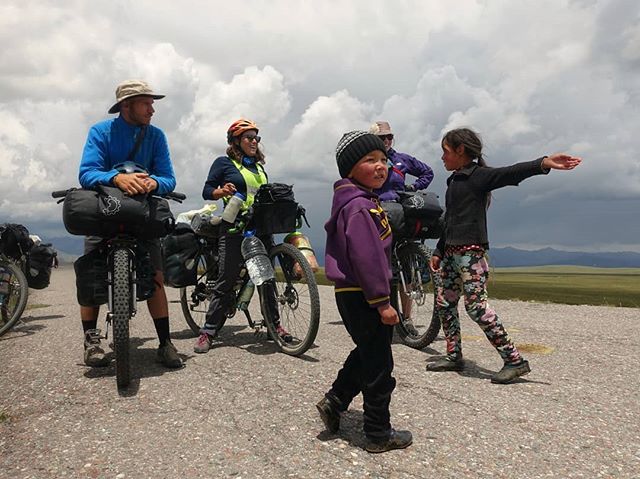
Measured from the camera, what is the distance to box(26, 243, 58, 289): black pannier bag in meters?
7.75

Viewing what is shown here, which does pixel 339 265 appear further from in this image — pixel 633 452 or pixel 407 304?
pixel 407 304

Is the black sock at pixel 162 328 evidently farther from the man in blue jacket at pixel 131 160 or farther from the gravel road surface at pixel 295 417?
the gravel road surface at pixel 295 417

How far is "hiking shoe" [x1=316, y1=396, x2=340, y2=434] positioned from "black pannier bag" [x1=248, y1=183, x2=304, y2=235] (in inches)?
111

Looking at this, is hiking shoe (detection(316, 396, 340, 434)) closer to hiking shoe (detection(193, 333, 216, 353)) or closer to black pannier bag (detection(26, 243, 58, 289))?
hiking shoe (detection(193, 333, 216, 353))

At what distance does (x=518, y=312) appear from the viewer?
8883mm

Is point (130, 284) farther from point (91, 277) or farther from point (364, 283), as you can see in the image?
point (364, 283)

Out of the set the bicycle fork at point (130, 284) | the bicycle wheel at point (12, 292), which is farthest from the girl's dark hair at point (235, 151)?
the bicycle wheel at point (12, 292)

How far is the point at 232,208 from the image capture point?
5.54m

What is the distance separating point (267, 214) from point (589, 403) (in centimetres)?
367

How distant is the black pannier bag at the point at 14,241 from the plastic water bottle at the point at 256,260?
14.5ft

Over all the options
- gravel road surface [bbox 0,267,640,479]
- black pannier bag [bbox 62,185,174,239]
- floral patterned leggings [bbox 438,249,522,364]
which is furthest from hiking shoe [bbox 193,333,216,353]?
floral patterned leggings [bbox 438,249,522,364]

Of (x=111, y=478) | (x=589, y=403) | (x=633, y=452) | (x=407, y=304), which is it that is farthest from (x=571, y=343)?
(x=111, y=478)

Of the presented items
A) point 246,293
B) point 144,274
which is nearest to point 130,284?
point 144,274

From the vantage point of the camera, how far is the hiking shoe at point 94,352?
4.50 metres
